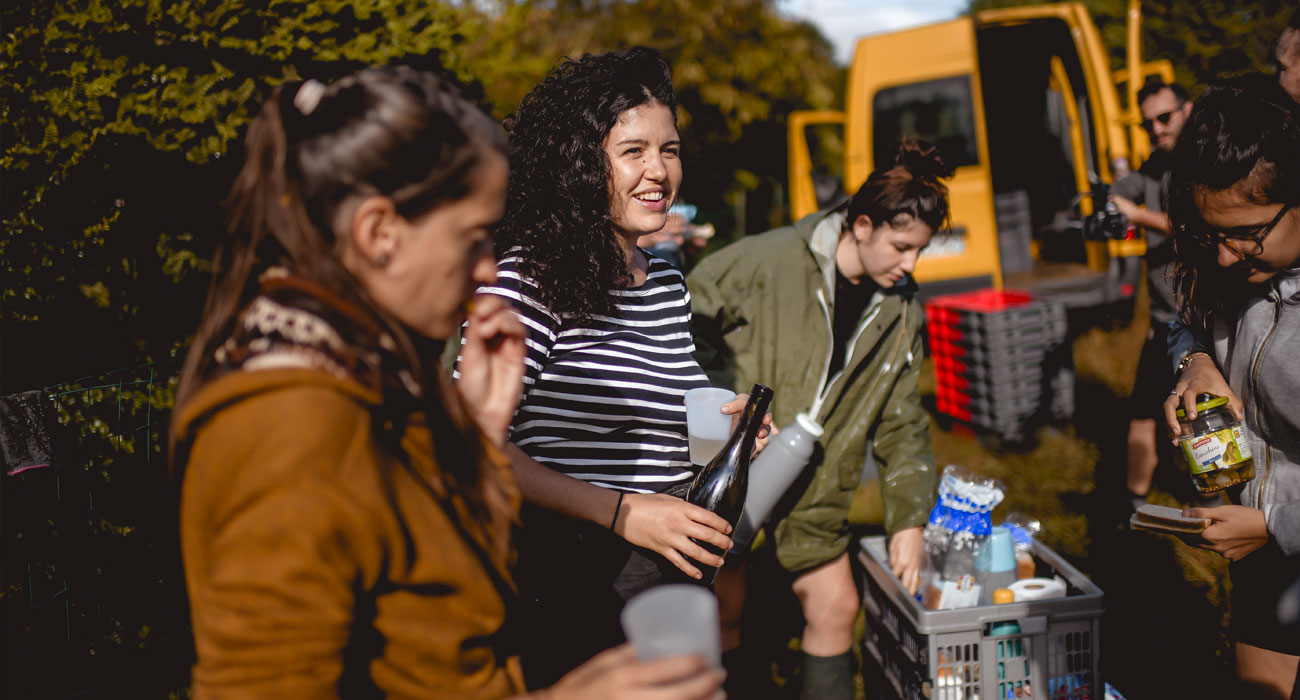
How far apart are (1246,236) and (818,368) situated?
1320 mm

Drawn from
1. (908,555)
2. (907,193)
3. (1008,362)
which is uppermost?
(907,193)

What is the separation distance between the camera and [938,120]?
7.45 metres

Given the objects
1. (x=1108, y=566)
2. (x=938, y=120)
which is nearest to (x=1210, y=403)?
(x=1108, y=566)

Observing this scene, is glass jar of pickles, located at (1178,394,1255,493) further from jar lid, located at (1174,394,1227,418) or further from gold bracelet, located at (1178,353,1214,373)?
gold bracelet, located at (1178,353,1214,373)

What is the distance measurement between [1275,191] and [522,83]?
7.53m

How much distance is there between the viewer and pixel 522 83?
333 inches

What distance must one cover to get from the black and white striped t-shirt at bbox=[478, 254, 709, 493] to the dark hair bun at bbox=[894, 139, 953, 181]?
1.51 metres

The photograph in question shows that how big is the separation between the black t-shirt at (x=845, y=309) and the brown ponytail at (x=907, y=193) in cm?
25

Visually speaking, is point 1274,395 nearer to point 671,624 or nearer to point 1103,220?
point 671,624

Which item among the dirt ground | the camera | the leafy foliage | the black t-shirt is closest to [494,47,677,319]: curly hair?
the black t-shirt

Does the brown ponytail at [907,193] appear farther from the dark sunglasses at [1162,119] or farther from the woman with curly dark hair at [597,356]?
the dark sunglasses at [1162,119]

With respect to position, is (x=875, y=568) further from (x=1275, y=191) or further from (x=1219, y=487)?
(x=1275, y=191)

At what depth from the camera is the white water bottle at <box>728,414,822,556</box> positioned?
2.18 metres

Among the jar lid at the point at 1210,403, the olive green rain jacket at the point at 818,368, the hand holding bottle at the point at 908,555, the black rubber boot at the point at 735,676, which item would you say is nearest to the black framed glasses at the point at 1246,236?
the jar lid at the point at 1210,403
